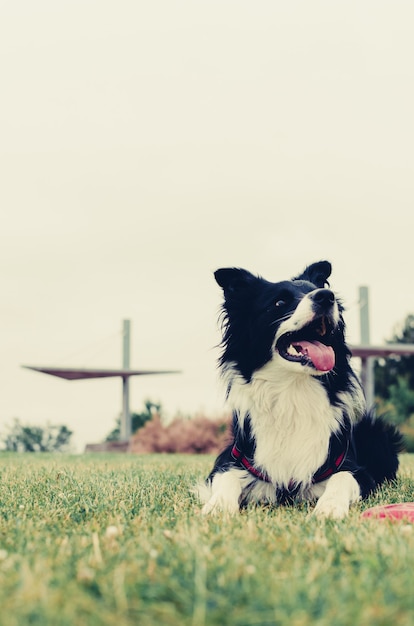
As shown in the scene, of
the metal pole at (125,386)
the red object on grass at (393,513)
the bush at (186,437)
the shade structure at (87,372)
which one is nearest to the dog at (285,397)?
the red object on grass at (393,513)

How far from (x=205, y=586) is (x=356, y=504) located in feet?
7.91

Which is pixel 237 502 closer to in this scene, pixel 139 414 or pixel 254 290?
pixel 254 290

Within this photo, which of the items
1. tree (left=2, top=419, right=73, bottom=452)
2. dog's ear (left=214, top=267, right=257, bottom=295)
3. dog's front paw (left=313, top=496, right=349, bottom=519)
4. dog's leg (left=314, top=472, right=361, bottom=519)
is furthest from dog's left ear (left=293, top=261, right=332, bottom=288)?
tree (left=2, top=419, right=73, bottom=452)

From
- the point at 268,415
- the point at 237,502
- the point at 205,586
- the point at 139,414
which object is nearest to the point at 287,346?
the point at 268,415

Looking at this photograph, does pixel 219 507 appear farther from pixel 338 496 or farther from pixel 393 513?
pixel 393 513


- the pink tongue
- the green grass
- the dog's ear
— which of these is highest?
the dog's ear

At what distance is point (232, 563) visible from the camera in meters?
1.92

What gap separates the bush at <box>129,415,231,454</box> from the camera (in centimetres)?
1769

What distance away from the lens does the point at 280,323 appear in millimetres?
4199

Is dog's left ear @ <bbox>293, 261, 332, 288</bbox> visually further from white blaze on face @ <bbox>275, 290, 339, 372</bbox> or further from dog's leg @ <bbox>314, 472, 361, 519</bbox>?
dog's leg @ <bbox>314, 472, 361, 519</bbox>

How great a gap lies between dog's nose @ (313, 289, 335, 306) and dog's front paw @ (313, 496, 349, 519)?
1.14 meters

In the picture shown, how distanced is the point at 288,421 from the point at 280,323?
2.10ft

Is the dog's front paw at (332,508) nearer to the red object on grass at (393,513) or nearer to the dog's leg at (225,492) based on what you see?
the red object on grass at (393,513)

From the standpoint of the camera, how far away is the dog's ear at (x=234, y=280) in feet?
15.1
